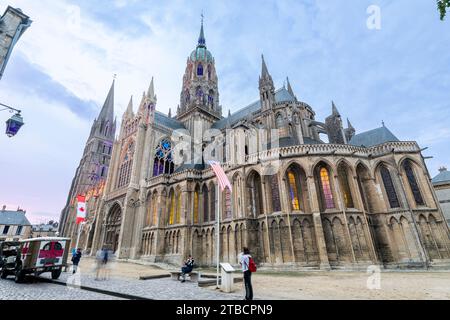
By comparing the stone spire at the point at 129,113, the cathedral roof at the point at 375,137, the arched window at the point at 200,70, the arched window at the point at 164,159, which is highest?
the arched window at the point at 200,70

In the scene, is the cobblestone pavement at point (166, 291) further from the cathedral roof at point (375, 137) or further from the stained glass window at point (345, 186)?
the cathedral roof at point (375, 137)

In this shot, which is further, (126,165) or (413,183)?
(126,165)

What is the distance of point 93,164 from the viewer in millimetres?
56031

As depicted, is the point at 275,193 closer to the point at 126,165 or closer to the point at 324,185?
the point at 324,185

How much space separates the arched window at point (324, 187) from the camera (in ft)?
60.7

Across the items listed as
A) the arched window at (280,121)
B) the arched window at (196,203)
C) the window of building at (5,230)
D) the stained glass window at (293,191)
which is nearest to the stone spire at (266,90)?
the arched window at (280,121)

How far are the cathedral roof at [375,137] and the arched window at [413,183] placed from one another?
2585 millimetres

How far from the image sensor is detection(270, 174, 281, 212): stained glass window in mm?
19302

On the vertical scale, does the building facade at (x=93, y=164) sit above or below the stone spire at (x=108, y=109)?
below

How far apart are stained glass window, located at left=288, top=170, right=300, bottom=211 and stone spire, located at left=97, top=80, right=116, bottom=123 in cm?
5983

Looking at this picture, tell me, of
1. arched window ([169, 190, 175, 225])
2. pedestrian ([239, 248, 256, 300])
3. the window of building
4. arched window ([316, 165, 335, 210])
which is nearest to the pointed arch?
arched window ([316, 165, 335, 210])

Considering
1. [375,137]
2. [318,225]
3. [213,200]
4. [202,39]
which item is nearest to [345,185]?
[318,225]

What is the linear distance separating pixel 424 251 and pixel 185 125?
111 ft

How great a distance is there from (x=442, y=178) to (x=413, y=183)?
73.3 ft
